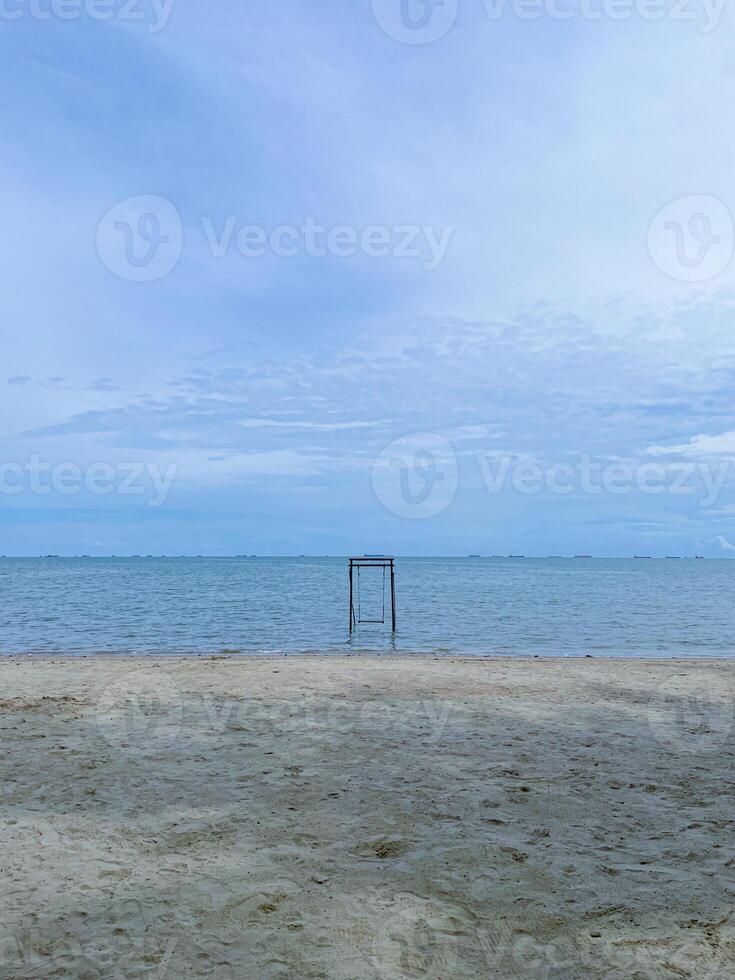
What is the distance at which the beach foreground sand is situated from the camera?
4172 millimetres

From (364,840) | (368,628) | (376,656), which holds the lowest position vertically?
(368,628)

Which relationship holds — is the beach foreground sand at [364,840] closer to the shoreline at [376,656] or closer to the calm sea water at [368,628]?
the shoreline at [376,656]

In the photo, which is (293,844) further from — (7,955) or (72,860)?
(7,955)

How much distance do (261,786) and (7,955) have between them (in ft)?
10.3

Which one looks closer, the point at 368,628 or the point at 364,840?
the point at 364,840

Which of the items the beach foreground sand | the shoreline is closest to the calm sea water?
the shoreline

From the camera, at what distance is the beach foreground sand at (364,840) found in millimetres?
4172

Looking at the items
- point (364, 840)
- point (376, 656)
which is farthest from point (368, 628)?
point (364, 840)

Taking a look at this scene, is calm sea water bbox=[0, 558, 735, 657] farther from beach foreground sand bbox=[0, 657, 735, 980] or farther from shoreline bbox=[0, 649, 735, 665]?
beach foreground sand bbox=[0, 657, 735, 980]

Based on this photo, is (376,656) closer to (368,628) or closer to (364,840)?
(368,628)

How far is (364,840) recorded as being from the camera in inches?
224

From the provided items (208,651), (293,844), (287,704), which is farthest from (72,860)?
(208,651)

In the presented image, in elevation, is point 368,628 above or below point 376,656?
below

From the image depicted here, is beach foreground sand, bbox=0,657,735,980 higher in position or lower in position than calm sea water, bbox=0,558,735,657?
higher
